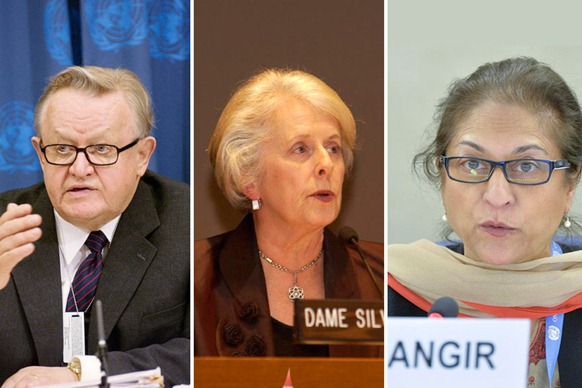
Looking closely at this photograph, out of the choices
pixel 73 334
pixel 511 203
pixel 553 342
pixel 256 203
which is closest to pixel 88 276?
pixel 73 334

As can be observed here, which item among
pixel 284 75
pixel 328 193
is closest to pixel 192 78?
pixel 284 75

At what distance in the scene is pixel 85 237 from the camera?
344cm

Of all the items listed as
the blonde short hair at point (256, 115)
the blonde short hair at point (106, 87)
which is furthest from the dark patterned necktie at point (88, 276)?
the blonde short hair at point (256, 115)

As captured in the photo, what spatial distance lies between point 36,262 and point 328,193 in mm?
1204

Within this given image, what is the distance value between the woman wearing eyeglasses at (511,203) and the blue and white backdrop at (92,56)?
1049 millimetres

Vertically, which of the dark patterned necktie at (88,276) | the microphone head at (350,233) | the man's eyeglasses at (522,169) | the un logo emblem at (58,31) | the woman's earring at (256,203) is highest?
the un logo emblem at (58,31)

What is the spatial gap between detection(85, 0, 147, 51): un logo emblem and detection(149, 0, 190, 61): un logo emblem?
0.05 m

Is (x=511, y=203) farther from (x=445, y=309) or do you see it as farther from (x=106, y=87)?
(x=106, y=87)

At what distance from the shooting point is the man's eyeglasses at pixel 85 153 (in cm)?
335

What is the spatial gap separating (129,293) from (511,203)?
1.57m

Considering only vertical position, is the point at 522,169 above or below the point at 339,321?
above

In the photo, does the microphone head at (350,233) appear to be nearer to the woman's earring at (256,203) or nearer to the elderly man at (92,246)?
the woman's earring at (256,203)

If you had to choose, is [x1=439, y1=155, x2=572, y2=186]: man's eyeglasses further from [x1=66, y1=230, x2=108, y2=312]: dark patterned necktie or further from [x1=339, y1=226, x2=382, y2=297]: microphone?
[x1=66, y1=230, x2=108, y2=312]: dark patterned necktie

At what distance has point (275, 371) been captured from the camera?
3486mm
